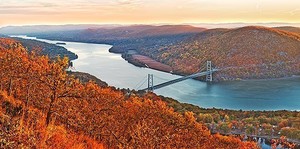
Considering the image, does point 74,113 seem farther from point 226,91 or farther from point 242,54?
point 242,54

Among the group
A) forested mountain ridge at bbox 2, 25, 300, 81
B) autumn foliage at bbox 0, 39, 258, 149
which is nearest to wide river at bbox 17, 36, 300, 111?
forested mountain ridge at bbox 2, 25, 300, 81

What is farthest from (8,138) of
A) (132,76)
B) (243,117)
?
(132,76)

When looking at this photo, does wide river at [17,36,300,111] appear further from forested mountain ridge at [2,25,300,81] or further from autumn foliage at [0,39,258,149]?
autumn foliage at [0,39,258,149]

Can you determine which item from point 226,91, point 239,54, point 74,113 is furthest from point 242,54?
point 74,113

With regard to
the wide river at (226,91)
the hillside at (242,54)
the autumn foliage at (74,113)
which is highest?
the autumn foliage at (74,113)

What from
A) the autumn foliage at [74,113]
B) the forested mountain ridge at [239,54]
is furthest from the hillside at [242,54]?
the autumn foliage at [74,113]

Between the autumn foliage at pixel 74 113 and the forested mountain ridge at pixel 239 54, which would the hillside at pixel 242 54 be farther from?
the autumn foliage at pixel 74 113

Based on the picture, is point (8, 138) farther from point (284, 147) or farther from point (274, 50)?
point (274, 50)

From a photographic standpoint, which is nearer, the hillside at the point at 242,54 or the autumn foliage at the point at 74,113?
the autumn foliage at the point at 74,113
